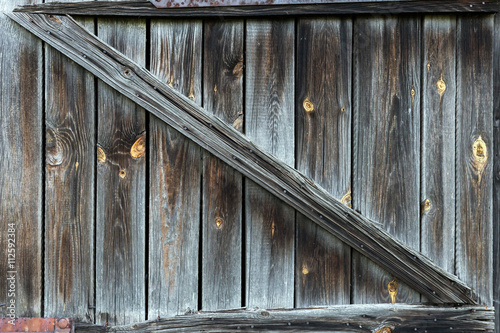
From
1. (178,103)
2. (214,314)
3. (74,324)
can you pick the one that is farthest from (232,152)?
(74,324)

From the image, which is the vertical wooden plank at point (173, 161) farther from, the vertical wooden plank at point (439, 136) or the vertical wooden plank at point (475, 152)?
the vertical wooden plank at point (475, 152)

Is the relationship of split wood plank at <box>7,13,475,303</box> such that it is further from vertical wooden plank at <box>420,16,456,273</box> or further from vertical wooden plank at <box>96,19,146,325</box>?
vertical wooden plank at <box>420,16,456,273</box>

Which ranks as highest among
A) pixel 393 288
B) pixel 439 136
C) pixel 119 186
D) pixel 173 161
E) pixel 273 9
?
pixel 273 9

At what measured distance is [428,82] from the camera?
1684 mm

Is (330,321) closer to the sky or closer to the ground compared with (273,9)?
closer to the ground

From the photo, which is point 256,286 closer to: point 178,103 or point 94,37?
point 178,103

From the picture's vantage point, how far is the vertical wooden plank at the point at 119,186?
168 cm

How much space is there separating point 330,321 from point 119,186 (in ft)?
3.45

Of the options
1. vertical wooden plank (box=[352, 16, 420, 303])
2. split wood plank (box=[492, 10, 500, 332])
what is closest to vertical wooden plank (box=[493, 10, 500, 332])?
split wood plank (box=[492, 10, 500, 332])

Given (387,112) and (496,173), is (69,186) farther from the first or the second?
(496,173)

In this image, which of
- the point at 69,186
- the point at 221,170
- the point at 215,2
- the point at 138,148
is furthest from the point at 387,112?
the point at 69,186

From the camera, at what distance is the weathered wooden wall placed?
168 centimetres

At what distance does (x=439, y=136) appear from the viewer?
1.69m

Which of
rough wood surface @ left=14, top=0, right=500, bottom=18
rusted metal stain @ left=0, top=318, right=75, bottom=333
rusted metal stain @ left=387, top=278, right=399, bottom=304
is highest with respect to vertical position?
rough wood surface @ left=14, top=0, right=500, bottom=18
